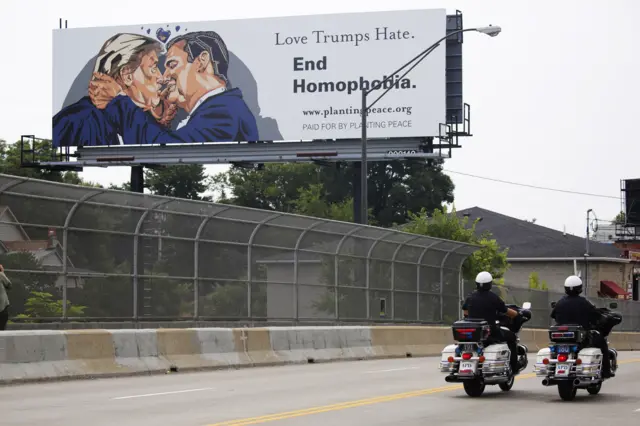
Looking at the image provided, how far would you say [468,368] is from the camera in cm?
1603

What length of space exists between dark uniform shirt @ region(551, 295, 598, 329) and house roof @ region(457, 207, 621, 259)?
62076 mm

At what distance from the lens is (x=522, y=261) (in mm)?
78875

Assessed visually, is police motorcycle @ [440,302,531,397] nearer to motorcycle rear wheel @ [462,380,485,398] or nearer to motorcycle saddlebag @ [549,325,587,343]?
motorcycle rear wheel @ [462,380,485,398]

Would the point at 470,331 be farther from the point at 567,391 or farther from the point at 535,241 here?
the point at 535,241

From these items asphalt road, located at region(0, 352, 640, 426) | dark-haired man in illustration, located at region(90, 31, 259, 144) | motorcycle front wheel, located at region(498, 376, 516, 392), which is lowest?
asphalt road, located at region(0, 352, 640, 426)

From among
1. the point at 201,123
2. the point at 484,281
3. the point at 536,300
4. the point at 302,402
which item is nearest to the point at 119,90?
the point at 201,123

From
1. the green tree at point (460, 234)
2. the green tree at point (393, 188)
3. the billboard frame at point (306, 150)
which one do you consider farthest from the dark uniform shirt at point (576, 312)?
the green tree at point (393, 188)

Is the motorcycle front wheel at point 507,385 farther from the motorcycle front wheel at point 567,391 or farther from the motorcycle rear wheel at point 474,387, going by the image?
the motorcycle front wheel at point 567,391

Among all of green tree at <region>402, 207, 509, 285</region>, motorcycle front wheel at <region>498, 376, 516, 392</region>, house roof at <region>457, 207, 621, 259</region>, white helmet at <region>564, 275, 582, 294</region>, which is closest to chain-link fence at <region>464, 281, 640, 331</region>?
green tree at <region>402, 207, 509, 285</region>

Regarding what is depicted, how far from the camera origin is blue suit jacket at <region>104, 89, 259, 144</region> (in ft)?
179

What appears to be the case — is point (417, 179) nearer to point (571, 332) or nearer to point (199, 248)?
point (199, 248)

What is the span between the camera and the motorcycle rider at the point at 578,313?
53.2 feet

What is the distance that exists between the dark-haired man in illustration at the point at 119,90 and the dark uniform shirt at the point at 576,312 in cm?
4069

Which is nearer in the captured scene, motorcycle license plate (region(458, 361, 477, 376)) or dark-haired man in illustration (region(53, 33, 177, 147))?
motorcycle license plate (region(458, 361, 477, 376))
